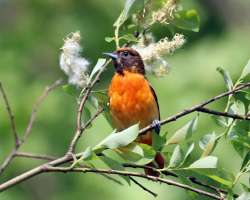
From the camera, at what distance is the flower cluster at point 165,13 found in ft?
9.59

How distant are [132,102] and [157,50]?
1.05m

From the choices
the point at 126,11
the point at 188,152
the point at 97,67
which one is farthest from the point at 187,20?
the point at 188,152

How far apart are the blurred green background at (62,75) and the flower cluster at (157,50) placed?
3.69 m

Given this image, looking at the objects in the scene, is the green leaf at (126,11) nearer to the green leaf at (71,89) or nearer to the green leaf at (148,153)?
the green leaf at (71,89)

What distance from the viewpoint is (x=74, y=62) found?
293 cm

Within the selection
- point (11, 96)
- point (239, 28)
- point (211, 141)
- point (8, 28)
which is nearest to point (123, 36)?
point (211, 141)

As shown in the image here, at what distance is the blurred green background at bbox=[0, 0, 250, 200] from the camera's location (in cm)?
760

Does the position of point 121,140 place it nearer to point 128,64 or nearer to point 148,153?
point 148,153

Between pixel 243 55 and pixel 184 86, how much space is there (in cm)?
65

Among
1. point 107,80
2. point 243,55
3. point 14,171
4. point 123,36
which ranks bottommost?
point 14,171

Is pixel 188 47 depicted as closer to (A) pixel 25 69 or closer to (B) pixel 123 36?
(A) pixel 25 69

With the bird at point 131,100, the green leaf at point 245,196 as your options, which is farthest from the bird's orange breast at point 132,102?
the green leaf at point 245,196

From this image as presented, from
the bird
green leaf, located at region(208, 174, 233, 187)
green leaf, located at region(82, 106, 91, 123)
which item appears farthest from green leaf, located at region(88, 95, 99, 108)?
the bird

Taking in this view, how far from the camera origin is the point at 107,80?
31.4 feet
